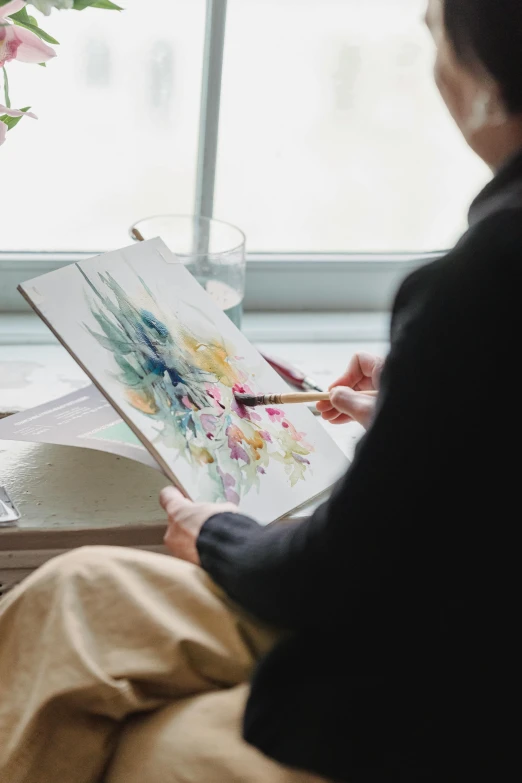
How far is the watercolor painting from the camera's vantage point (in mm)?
903

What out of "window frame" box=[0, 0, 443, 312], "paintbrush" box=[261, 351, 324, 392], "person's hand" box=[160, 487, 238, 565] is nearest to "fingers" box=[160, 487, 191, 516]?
"person's hand" box=[160, 487, 238, 565]

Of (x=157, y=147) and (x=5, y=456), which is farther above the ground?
(x=157, y=147)

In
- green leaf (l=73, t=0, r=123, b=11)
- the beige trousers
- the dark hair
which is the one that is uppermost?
the dark hair

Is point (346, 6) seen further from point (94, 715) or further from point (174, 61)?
point (94, 715)

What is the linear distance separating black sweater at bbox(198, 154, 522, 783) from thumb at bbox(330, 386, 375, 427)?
0.97 ft

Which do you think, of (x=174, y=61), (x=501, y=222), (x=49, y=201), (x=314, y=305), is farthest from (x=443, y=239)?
(x=501, y=222)

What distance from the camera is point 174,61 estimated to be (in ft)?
4.57

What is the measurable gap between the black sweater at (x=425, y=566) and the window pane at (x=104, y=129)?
0.84 meters

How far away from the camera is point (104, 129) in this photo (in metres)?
1.43

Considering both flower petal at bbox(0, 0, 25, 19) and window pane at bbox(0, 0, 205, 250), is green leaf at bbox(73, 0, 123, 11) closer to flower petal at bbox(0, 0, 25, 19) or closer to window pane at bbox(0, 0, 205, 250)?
flower petal at bbox(0, 0, 25, 19)

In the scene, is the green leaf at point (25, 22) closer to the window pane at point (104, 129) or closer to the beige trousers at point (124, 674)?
the window pane at point (104, 129)

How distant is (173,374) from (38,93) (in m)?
0.62

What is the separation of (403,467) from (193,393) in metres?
0.40

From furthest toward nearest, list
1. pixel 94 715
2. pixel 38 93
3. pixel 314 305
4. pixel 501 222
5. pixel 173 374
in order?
pixel 314 305, pixel 38 93, pixel 173 374, pixel 94 715, pixel 501 222
